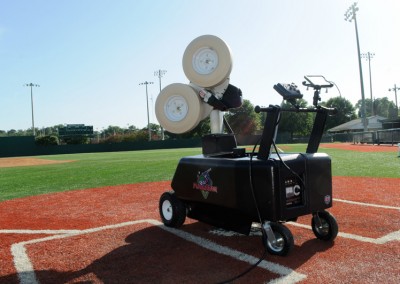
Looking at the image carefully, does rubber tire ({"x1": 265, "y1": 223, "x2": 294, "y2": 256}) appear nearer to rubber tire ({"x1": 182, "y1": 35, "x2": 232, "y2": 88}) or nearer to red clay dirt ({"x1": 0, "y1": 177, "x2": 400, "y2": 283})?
red clay dirt ({"x1": 0, "y1": 177, "x2": 400, "y2": 283})

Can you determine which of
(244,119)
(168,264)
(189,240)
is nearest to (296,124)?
(244,119)

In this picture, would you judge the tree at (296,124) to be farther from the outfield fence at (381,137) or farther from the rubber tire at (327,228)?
the rubber tire at (327,228)

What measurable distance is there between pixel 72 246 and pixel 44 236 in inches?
33.2

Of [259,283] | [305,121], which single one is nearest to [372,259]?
[259,283]

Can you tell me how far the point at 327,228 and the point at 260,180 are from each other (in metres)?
1.48

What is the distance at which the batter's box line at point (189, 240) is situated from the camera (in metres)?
3.73

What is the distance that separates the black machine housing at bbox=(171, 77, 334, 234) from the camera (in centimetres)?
416

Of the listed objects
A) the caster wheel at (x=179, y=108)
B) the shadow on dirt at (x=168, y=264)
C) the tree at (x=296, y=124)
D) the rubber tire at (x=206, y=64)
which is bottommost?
the shadow on dirt at (x=168, y=264)

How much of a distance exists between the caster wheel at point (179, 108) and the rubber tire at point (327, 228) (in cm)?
228

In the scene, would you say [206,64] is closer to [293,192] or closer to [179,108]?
[179,108]

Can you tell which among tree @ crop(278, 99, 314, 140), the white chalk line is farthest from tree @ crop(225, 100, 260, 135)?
the white chalk line

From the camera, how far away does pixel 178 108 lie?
17.8 feet

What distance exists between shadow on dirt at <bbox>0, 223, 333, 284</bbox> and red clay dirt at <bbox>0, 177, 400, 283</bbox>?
0.01 m

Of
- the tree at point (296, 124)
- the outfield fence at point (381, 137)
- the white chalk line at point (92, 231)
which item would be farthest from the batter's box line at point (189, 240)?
the tree at point (296, 124)
